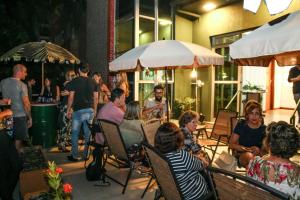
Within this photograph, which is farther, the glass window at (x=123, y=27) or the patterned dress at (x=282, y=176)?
the glass window at (x=123, y=27)

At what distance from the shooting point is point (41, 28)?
42.0 ft

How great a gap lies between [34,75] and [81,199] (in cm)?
952

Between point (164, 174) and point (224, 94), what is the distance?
24.4 ft

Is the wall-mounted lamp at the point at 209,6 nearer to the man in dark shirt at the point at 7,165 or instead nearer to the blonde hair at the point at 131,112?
the blonde hair at the point at 131,112

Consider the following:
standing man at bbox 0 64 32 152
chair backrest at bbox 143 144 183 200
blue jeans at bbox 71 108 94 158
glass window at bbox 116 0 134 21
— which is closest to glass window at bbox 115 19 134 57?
glass window at bbox 116 0 134 21

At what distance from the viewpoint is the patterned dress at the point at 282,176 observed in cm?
217

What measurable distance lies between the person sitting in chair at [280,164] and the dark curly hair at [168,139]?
693mm

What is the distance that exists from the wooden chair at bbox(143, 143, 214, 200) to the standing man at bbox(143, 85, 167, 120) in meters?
3.14

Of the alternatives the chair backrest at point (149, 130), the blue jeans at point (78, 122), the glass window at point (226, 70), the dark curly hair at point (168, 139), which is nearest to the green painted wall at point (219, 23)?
the glass window at point (226, 70)

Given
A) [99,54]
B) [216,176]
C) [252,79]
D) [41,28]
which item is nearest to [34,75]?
Result: [41,28]

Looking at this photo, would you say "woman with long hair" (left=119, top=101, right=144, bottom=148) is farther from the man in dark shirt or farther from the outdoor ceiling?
the outdoor ceiling

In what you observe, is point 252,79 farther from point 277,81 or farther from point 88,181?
point 88,181

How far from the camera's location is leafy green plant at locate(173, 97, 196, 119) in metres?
10.2

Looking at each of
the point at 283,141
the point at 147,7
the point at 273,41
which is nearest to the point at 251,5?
the point at 273,41
